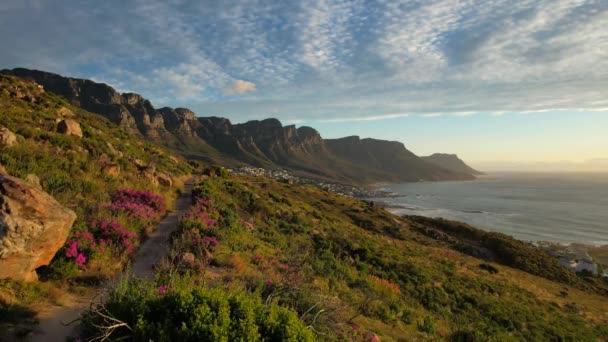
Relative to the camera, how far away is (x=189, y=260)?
8.48m

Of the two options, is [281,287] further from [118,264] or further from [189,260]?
[118,264]

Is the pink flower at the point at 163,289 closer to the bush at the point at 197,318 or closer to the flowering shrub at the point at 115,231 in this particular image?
the bush at the point at 197,318

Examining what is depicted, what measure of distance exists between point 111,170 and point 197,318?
45.1 feet

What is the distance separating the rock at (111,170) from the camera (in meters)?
15.0

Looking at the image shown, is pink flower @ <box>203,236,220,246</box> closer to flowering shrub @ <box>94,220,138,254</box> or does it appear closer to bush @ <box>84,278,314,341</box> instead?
flowering shrub @ <box>94,220,138,254</box>

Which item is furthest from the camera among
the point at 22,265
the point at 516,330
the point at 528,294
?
the point at 528,294

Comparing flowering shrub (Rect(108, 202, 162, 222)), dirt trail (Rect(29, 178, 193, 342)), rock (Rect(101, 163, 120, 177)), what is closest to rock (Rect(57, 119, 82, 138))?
rock (Rect(101, 163, 120, 177))

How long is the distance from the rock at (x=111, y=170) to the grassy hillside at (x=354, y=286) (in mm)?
4214

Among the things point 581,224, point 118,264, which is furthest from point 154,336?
point 581,224

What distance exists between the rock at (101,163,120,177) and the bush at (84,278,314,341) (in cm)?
1169

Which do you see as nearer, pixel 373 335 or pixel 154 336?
pixel 154 336

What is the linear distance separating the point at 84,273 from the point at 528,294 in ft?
92.0

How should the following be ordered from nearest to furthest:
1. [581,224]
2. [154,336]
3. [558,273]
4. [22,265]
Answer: [154,336] → [22,265] → [558,273] → [581,224]

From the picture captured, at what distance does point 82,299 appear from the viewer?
627cm
